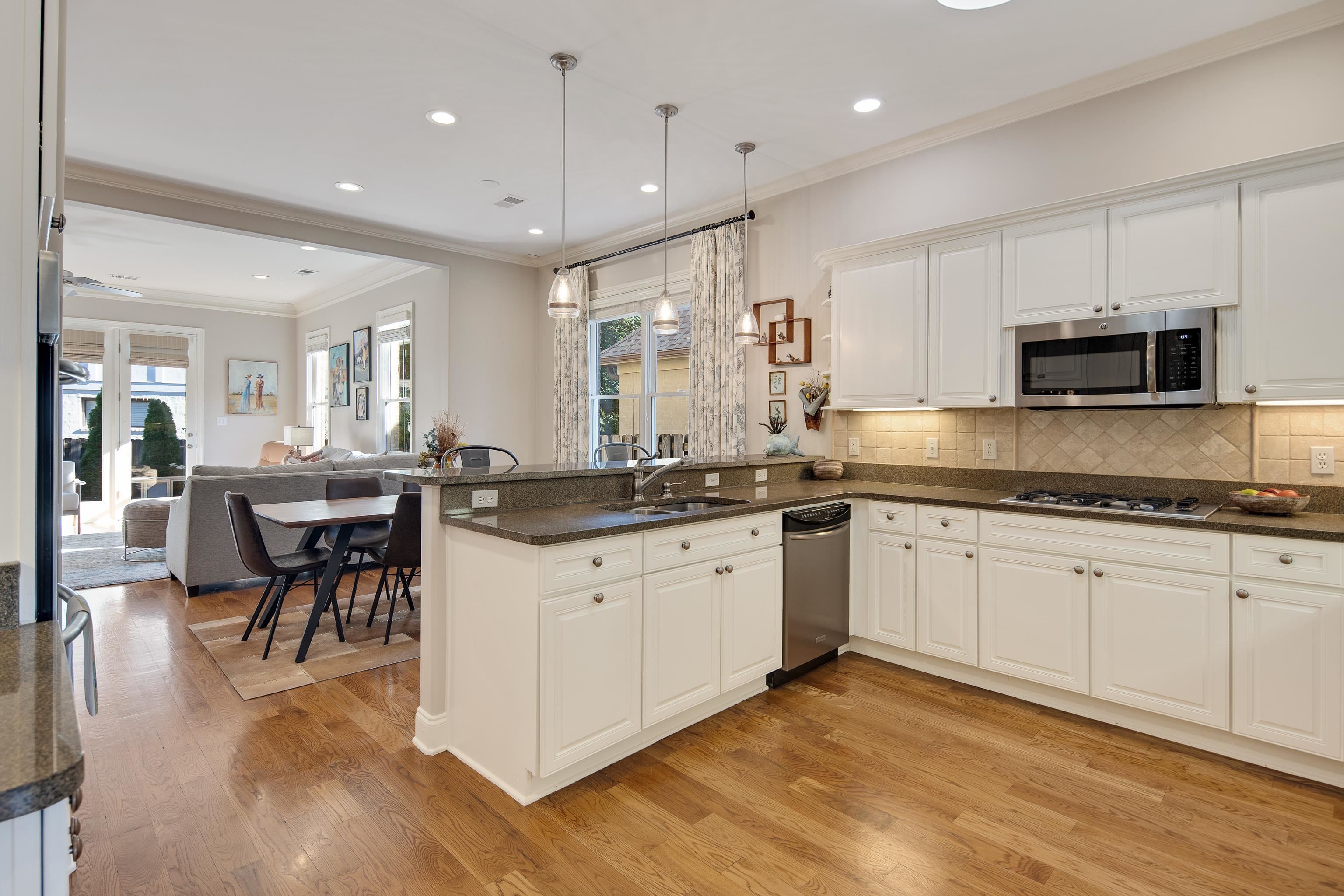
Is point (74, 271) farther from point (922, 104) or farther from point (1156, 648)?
point (1156, 648)

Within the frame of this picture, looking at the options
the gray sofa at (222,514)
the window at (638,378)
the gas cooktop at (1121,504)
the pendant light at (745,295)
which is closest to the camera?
the gas cooktop at (1121,504)

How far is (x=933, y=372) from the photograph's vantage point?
3600mm

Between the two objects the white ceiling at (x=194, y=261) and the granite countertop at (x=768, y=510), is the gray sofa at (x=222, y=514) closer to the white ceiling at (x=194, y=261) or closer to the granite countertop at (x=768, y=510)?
the white ceiling at (x=194, y=261)

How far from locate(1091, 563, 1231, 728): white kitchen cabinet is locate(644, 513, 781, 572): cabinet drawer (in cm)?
139

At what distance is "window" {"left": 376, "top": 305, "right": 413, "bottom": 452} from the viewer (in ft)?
24.0

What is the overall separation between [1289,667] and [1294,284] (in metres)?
1.46

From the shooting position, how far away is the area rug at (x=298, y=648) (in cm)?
335

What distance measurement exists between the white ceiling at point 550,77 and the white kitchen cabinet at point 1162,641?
2.36 metres

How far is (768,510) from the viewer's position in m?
3.10

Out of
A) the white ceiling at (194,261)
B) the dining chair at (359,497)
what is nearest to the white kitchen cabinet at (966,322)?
the dining chair at (359,497)

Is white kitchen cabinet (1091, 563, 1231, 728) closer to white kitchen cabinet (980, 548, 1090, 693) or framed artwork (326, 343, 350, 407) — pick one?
white kitchen cabinet (980, 548, 1090, 693)

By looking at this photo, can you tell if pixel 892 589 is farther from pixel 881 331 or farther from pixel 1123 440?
pixel 881 331

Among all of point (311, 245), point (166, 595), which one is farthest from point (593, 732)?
point (311, 245)

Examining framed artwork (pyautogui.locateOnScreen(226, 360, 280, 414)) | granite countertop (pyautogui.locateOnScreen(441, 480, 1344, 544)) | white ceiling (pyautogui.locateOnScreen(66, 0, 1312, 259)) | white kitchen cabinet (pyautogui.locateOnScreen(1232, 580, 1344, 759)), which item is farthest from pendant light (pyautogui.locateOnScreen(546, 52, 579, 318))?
framed artwork (pyautogui.locateOnScreen(226, 360, 280, 414))
